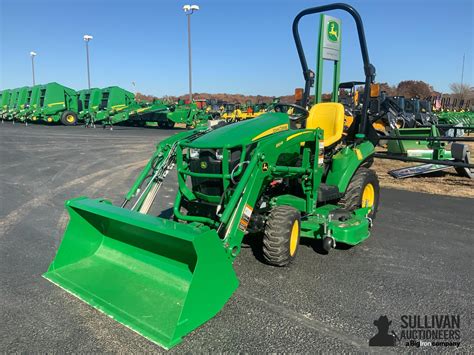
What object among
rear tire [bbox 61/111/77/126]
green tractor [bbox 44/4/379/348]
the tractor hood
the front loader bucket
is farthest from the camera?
rear tire [bbox 61/111/77/126]

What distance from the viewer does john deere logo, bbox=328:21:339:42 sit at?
8132mm

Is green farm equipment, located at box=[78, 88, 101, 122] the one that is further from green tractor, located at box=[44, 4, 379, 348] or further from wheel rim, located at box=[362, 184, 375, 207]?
green tractor, located at box=[44, 4, 379, 348]

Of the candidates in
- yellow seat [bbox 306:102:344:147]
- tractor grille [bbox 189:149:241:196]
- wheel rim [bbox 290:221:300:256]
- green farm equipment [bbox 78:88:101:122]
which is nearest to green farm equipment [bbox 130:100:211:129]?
green farm equipment [bbox 78:88:101:122]

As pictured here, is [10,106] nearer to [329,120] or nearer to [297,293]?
[329,120]

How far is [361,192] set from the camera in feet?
16.7

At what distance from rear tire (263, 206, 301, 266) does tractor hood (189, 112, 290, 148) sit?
0.72 metres

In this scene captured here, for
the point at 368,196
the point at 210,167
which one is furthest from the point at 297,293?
the point at 368,196

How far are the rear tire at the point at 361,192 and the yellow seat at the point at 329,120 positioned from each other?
58 cm

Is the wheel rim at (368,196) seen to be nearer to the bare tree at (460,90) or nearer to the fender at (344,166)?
the fender at (344,166)

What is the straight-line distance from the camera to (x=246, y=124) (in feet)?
13.8

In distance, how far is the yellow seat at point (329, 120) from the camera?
509 centimetres

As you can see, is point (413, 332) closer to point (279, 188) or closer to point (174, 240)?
point (174, 240)

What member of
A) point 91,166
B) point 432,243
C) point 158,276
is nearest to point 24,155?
point 91,166

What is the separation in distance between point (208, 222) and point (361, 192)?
2.26 metres
